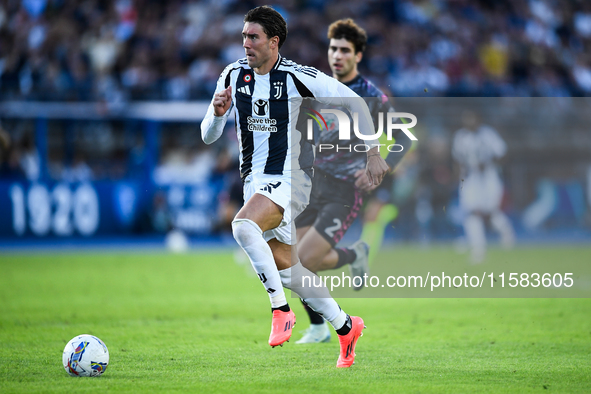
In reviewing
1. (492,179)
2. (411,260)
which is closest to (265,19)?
(411,260)

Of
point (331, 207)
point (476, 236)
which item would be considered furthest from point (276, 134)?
point (476, 236)

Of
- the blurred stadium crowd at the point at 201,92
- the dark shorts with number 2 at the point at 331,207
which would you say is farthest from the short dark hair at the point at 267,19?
the blurred stadium crowd at the point at 201,92

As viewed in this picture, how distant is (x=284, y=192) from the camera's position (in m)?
5.15

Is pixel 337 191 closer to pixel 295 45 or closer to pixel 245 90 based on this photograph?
pixel 245 90

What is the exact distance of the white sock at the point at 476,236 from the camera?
43.8 feet

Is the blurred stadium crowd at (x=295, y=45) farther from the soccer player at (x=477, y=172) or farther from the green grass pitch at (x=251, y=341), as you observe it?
the green grass pitch at (x=251, y=341)

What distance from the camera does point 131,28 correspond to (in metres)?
19.2

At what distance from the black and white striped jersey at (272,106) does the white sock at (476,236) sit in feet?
27.8

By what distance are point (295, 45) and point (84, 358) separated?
51.1ft

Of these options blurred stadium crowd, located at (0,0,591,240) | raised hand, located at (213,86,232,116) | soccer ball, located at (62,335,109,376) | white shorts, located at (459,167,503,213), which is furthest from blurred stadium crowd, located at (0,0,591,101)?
soccer ball, located at (62,335,109,376)

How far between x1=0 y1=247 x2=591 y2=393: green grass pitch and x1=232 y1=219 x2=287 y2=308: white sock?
548mm

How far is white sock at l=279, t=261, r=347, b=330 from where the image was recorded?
5.14 metres

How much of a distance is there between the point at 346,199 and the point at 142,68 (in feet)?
42.6

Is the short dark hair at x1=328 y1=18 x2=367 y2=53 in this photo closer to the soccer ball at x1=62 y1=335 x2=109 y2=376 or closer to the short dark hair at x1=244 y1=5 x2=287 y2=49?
the short dark hair at x1=244 y1=5 x2=287 y2=49
